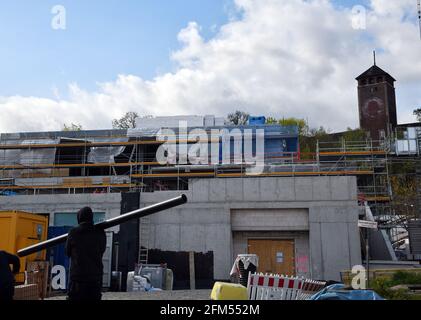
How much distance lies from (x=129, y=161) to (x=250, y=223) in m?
25.6

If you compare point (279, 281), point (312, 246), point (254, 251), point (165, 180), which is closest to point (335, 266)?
point (312, 246)

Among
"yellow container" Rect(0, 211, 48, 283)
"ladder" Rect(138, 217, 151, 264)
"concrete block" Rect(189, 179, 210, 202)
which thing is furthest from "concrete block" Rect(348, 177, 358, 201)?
"yellow container" Rect(0, 211, 48, 283)

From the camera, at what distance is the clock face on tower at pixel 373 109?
78250 millimetres

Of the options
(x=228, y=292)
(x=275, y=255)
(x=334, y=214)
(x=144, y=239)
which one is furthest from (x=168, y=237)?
(x=228, y=292)

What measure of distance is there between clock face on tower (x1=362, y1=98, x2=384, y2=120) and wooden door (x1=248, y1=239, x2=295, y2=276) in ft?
203

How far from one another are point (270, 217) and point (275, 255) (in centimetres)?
188

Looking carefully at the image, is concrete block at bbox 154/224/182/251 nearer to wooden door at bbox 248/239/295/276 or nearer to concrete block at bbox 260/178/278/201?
wooden door at bbox 248/239/295/276

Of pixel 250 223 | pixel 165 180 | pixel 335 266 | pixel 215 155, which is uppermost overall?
pixel 215 155

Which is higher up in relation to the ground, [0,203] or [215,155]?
[215,155]

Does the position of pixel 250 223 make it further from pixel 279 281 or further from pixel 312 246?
pixel 279 281

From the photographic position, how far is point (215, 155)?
151 ft

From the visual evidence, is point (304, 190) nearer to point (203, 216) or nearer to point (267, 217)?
point (267, 217)

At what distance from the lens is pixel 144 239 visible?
2312 cm
